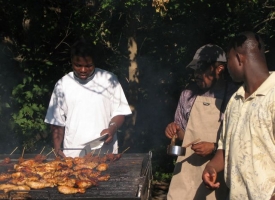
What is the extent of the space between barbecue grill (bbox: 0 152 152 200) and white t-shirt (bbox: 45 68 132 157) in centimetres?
46

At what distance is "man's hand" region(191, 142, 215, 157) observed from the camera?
5.48 m

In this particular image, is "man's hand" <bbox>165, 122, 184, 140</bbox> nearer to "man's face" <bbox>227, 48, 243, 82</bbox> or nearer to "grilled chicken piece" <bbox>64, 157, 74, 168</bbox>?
"grilled chicken piece" <bbox>64, 157, 74, 168</bbox>

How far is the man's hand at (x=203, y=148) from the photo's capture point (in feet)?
18.0

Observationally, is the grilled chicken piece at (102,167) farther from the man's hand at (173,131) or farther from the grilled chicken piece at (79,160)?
the man's hand at (173,131)

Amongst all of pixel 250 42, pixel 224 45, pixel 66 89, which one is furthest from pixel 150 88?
pixel 250 42

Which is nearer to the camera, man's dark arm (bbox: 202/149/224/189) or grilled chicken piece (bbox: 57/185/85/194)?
man's dark arm (bbox: 202/149/224/189)

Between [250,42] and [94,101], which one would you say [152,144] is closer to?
[94,101]

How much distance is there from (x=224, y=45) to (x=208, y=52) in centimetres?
300

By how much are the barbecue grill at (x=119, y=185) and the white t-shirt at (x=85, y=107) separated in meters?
0.46

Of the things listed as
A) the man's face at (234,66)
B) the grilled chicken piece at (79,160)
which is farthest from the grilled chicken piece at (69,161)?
the man's face at (234,66)

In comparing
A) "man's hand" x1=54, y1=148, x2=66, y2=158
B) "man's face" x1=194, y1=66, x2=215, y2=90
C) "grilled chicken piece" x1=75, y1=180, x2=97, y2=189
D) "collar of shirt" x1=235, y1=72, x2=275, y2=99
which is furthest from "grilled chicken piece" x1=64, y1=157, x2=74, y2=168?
"collar of shirt" x1=235, y1=72, x2=275, y2=99

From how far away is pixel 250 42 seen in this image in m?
4.66

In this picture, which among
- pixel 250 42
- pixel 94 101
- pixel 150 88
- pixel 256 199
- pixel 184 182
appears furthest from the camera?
pixel 150 88

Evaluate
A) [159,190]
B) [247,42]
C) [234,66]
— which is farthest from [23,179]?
[159,190]
